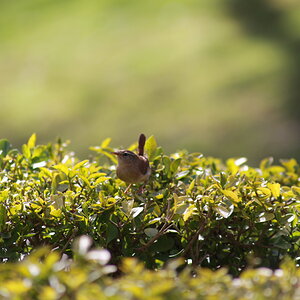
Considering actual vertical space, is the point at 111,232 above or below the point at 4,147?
below

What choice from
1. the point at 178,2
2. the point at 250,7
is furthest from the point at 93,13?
the point at 250,7

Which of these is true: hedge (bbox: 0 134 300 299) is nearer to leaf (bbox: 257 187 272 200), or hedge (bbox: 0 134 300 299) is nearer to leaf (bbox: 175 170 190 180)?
leaf (bbox: 257 187 272 200)

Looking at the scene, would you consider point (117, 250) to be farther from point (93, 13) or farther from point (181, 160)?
point (93, 13)

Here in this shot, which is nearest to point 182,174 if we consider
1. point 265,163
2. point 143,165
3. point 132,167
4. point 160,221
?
point 143,165

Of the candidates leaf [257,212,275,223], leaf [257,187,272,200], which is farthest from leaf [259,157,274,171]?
leaf [257,212,275,223]

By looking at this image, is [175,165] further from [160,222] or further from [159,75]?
[159,75]

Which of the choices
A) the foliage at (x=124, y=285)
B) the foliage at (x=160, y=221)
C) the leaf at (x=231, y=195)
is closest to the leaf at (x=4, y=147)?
the foliage at (x=160, y=221)
